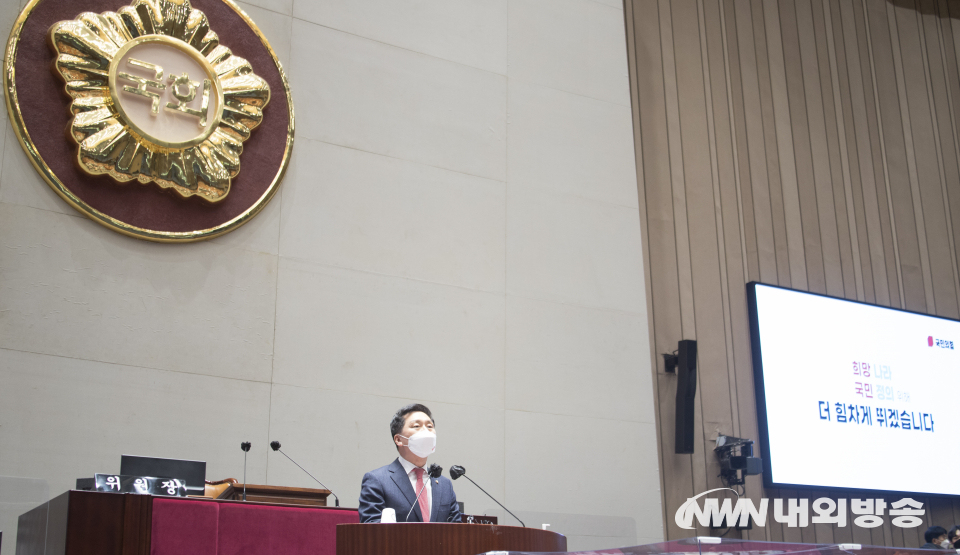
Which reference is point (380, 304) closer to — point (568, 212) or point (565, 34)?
point (568, 212)

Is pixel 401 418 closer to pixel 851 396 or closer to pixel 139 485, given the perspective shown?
pixel 139 485

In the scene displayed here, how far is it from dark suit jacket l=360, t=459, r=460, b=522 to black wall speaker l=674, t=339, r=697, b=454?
8.85 ft

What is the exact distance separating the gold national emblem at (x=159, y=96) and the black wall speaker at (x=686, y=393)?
120 inches

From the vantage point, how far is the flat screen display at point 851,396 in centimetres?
638

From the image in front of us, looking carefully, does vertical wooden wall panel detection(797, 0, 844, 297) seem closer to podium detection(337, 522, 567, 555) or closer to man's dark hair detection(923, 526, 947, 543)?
man's dark hair detection(923, 526, 947, 543)

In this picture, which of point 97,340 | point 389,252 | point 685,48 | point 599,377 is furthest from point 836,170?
point 97,340

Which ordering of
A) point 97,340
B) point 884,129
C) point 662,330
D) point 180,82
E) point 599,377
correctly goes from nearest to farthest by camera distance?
point 97,340 → point 180,82 → point 599,377 → point 662,330 → point 884,129

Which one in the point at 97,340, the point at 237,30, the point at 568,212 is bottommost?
the point at 97,340

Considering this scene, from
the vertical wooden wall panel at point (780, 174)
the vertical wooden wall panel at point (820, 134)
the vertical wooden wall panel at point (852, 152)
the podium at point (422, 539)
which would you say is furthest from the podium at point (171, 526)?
the vertical wooden wall panel at point (852, 152)

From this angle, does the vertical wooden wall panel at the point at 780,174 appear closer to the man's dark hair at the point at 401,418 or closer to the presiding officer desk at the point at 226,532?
the man's dark hair at the point at 401,418

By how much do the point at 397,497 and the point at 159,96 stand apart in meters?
2.54

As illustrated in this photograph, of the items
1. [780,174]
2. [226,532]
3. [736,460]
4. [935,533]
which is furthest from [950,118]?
[226,532]

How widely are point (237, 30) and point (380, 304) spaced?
171 centimetres

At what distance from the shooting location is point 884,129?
26.1 feet
